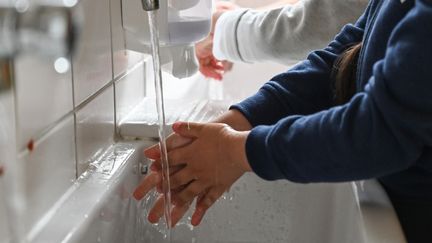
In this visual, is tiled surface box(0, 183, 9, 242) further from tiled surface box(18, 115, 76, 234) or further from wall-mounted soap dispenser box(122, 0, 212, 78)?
wall-mounted soap dispenser box(122, 0, 212, 78)

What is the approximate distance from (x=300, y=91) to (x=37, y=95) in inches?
14.0

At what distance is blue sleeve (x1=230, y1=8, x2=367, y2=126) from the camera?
81cm

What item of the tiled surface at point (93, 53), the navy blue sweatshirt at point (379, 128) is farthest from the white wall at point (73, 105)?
the navy blue sweatshirt at point (379, 128)

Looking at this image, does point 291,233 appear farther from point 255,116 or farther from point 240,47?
point 240,47

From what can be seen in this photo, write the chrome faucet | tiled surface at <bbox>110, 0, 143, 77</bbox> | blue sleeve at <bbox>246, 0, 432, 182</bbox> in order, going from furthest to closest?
tiled surface at <bbox>110, 0, 143, 77</bbox>, blue sleeve at <bbox>246, 0, 432, 182</bbox>, the chrome faucet

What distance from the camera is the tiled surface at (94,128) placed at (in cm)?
77

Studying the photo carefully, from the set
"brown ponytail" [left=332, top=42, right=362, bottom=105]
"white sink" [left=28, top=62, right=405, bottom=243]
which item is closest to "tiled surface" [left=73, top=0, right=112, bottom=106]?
"white sink" [left=28, top=62, right=405, bottom=243]

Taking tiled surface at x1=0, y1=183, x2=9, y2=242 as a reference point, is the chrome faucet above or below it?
above

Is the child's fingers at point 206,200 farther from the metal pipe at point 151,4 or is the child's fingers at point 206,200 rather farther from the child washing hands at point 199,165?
the metal pipe at point 151,4

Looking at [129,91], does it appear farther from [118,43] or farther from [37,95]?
[37,95]

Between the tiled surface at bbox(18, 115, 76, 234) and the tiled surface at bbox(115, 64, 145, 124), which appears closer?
the tiled surface at bbox(18, 115, 76, 234)

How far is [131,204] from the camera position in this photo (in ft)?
2.68

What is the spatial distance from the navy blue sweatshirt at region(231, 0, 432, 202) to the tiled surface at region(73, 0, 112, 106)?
23cm

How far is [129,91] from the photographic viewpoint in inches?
38.2
